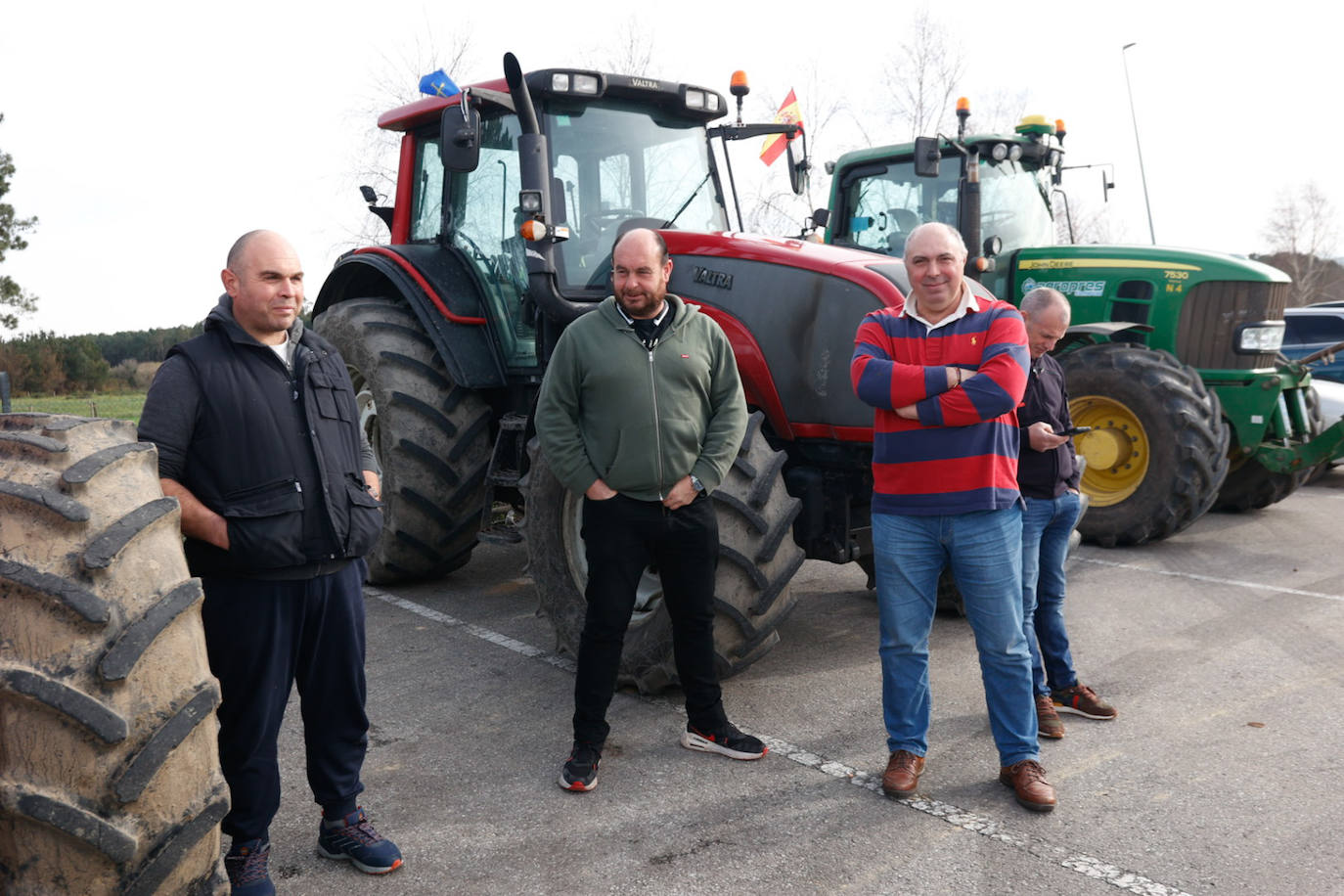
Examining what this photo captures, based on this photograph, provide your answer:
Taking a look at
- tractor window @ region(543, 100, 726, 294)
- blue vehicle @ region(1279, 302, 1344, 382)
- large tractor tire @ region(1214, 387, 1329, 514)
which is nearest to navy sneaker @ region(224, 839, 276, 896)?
tractor window @ region(543, 100, 726, 294)

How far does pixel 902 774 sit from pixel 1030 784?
1.28ft

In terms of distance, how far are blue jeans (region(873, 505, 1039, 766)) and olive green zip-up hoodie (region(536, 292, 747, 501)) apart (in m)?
0.64

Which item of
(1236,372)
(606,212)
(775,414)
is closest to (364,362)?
(606,212)

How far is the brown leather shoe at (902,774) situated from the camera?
3.34 m

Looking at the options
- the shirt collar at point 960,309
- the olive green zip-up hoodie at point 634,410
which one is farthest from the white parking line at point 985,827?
the shirt collar at point 960,309

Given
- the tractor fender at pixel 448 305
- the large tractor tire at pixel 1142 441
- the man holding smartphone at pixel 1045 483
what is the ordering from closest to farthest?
the man holding smartphone at pixel 1045 483 < the tractor fender at pixel 448 305 < the large tractor tire at pixel 1142 441

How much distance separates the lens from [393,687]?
4.46m

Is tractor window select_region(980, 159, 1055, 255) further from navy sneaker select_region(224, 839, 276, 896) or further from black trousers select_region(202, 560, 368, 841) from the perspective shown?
navy sneaker select_region(224, 839, 276, 896)

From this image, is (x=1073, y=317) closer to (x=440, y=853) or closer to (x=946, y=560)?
(x=946, y=560)

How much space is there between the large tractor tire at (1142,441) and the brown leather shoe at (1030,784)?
3917 mm

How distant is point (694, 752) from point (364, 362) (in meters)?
2.99

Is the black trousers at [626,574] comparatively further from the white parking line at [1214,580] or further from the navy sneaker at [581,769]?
the white parking line at [1214,580]

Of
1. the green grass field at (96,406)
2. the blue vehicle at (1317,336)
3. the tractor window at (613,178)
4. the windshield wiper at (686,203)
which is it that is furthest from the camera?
the blue vehicle at (1317,336)

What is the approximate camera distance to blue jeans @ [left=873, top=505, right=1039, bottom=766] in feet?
10.9
